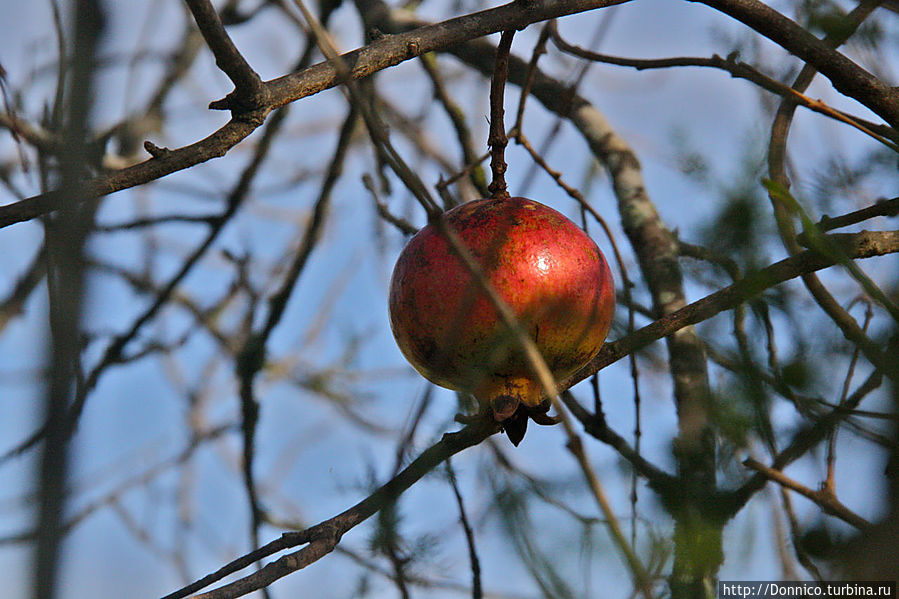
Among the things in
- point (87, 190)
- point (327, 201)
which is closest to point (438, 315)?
point (87, 190)

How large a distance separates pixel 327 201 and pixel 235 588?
139 centimetres

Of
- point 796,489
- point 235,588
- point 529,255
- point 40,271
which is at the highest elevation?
point 40,271

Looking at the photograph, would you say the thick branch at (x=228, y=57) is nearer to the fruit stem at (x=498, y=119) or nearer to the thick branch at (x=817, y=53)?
the fruit stem at (x=498, y=119)

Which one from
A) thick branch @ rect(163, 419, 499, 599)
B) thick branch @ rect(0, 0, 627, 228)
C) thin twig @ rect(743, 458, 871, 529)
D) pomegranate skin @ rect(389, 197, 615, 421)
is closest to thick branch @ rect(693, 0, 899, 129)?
thick branch @ rect(0, 0, 627, 228)

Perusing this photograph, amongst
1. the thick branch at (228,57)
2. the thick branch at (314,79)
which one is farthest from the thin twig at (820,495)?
the thick branch at (228,57)

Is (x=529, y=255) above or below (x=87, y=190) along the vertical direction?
above

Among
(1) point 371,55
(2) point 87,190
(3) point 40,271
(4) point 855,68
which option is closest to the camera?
(2) point 87,190

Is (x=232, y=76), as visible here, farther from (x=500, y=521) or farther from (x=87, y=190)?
(x=500, y=521)

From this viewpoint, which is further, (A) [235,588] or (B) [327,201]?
(B) [327,201]

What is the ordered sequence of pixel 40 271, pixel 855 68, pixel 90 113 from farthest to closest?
pixel 40 271
pixel 855 68
pixel 90 113

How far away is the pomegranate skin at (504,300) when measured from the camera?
0.93 m

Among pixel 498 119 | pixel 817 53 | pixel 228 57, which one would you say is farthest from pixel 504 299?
pixel 817 53

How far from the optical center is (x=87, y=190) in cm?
75

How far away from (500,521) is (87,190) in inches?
22.1
